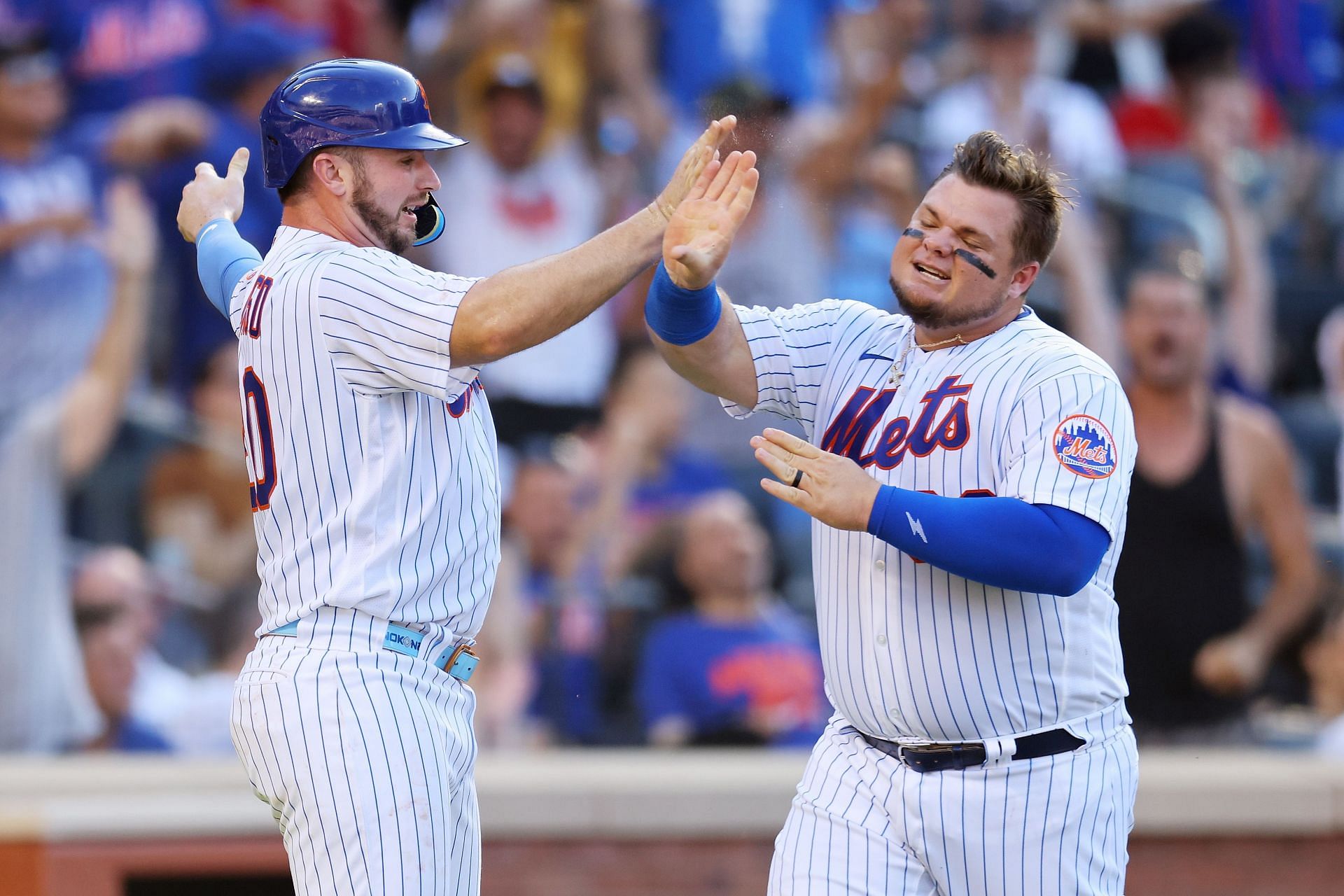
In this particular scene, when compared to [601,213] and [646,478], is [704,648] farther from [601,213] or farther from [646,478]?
[601,213]

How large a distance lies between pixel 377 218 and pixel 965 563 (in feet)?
4.06

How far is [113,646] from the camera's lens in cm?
567

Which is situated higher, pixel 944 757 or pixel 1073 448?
pixel 1073 448

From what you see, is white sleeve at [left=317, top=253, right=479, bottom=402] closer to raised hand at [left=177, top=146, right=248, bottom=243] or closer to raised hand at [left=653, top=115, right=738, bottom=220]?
raised hand at [left=653, top=115, right=738, bottom=220]

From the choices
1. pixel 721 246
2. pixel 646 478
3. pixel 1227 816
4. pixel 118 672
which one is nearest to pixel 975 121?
pixel 646 478

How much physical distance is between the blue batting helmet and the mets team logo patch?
1.20 meters

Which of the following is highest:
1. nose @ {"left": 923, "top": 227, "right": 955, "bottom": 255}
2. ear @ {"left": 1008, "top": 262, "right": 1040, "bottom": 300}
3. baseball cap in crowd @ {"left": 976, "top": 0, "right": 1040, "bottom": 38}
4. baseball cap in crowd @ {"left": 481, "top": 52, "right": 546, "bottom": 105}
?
baseball cap in crowd @ {"left": 976, "top": 0, "right": 1040, "bottom": 38}

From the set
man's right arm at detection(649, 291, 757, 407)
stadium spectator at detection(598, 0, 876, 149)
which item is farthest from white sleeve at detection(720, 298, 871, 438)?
stadium spectator at detection(598, 0, 876, 149)

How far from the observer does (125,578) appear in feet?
19.1

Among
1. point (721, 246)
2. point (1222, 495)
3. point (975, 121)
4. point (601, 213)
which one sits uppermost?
point (975, 121)

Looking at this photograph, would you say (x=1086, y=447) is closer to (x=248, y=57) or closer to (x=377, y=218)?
(x=377, y=218)

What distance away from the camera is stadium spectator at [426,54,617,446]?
645cm

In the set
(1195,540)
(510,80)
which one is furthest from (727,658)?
(510,80)

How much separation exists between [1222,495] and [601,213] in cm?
275
